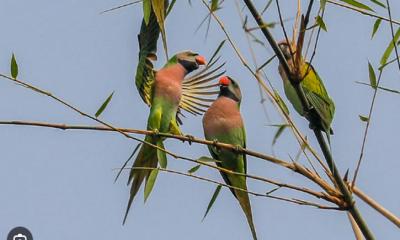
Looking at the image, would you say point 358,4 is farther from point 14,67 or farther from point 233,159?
point 233,159

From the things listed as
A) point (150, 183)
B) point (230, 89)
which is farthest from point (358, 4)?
point (230, 89)

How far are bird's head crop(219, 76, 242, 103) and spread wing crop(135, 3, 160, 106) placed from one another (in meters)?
0.45

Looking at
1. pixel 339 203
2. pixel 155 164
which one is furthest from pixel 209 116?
pixel 339 203

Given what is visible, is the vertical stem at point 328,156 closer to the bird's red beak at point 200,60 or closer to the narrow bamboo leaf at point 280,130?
the narrow bamboo leaf at point 280,130

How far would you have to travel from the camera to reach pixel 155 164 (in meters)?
3.58

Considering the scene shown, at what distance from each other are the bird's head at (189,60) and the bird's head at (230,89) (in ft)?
0.52

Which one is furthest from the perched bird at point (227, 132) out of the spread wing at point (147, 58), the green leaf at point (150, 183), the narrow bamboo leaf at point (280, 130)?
the narrow bamboo leaf at point (280, 130)

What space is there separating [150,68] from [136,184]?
68cm

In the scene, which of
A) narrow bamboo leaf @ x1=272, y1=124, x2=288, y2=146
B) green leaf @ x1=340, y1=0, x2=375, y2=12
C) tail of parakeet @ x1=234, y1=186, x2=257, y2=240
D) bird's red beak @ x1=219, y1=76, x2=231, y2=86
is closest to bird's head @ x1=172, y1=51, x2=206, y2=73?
bird's red beak @ x1=219, y1=76, x2=231, y2=86

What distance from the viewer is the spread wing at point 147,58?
3.62m

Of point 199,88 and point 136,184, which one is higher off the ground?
point 199,88

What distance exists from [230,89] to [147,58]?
0.63 m

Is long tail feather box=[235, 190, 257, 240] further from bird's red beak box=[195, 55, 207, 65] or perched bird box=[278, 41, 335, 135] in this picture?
bird's red beak box=[195, 55, 207, 65]

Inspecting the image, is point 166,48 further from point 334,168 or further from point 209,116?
point 209,116
